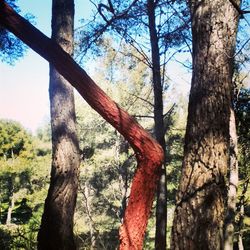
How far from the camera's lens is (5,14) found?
272cm

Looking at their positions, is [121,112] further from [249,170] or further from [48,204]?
[249,170]

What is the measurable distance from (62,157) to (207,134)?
2769mm

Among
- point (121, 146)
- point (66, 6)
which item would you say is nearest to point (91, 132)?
point (121, 146)

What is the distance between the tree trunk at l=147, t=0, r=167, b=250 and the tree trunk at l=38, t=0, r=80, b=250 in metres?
2.36

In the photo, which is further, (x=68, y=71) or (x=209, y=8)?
(x=209, y=8)

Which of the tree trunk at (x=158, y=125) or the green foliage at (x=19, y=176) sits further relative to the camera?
the green foliage at (x=19, y=176)

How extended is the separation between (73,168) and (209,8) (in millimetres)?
3013

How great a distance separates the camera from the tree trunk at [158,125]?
7438 mm

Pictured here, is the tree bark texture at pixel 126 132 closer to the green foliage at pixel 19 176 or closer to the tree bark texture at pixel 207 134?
the tree bark texture at pixel 207 134

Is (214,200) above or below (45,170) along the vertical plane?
below

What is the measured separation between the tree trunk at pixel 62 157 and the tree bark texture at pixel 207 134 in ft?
7.84

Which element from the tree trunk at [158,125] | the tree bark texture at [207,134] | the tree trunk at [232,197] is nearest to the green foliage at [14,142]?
the tree trunk at [158,125]

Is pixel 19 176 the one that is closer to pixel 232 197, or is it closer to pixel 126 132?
pixel 232 197

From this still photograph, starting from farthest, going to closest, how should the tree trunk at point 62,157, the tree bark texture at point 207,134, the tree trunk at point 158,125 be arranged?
the tree trunk at point 158,125
the tree trunk at point 62,157
the tree bark texture at point 207,134
